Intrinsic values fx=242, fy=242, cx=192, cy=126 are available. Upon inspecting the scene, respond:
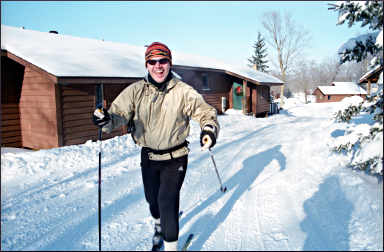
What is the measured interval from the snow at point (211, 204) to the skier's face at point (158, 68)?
1.37m

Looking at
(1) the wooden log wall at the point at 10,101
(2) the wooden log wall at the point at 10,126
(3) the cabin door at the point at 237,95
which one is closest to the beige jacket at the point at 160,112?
(1) the wooden log wall at the point at 10,101

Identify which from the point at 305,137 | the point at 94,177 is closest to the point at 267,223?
the point at 94,177

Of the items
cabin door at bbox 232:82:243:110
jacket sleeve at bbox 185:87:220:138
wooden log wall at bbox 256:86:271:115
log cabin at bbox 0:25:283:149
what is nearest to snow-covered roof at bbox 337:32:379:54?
jacket sleeve at bbox 185:87:220:138

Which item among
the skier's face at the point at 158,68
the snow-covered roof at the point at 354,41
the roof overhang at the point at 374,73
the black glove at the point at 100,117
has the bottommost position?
the black glove at the point at 100,117

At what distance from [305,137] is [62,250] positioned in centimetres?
828

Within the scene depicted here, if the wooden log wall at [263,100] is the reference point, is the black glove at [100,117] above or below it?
below

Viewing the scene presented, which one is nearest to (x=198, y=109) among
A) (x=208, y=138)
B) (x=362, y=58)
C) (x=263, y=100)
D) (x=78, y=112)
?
(x=208, y=138)

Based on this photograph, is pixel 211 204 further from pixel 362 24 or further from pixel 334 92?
pixel 334 92

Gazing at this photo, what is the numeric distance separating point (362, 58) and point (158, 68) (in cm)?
370

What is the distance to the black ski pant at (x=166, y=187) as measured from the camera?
233cm

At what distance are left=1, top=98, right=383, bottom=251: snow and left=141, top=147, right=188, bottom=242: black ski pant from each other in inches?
27.5

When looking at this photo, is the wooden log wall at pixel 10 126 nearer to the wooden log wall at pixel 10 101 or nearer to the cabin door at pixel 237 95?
the wooden log wall at pixel 10 101

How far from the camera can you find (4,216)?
3.48m

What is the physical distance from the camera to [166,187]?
7.84 ft
